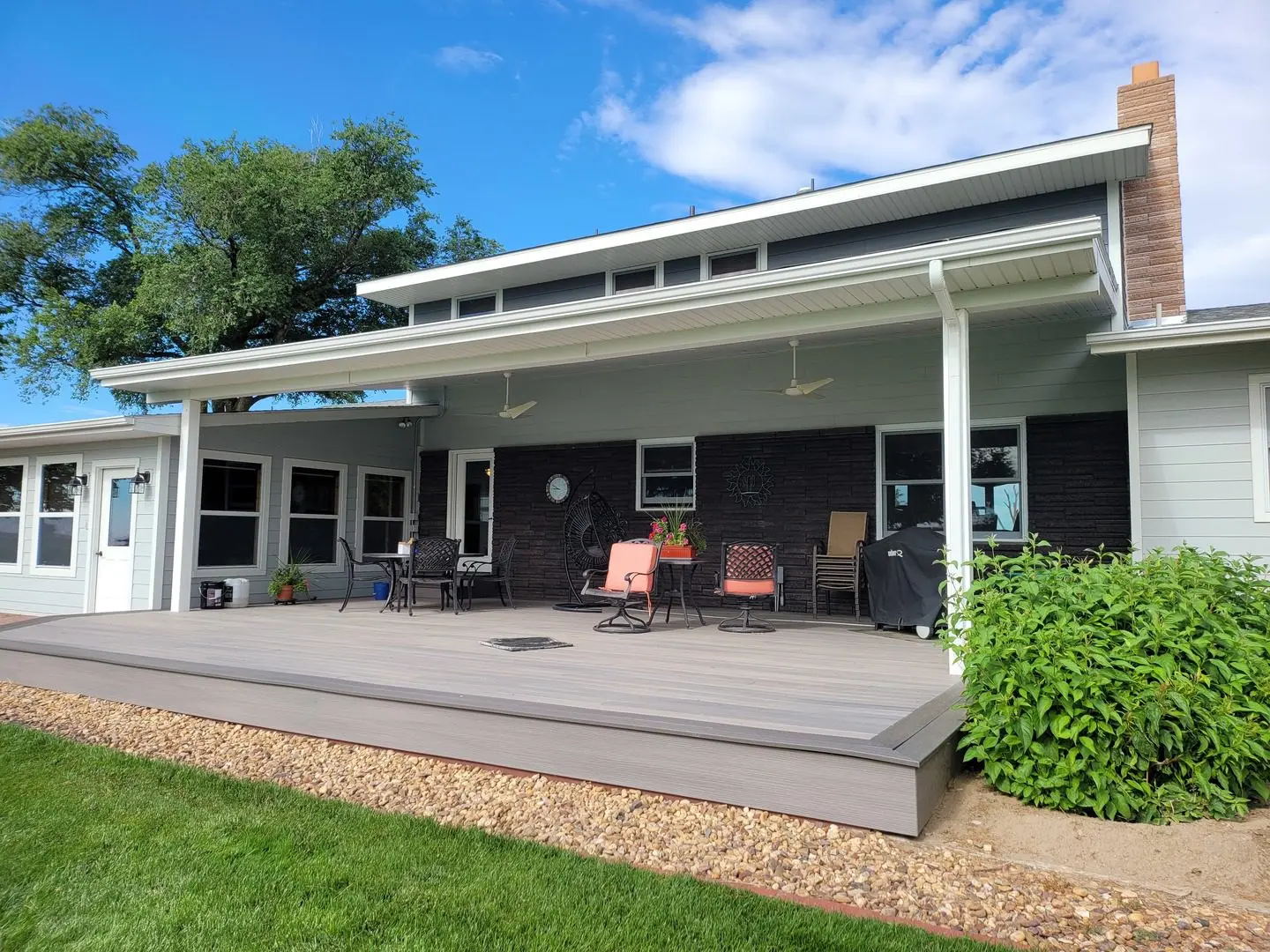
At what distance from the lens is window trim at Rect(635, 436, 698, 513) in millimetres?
9406

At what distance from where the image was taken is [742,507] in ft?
29.7

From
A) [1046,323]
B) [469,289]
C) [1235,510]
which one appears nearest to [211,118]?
[469,289]

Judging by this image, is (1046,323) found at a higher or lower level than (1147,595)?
higher

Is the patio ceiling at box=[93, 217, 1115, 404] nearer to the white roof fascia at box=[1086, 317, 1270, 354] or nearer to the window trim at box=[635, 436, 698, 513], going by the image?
the white roof fascia at box=[1086, 317, 1270, 354]

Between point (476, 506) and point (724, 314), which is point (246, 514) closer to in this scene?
point (476, 506)

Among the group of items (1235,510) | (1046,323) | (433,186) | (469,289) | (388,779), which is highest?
(433,186)

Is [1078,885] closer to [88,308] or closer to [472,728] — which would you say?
[472,728]

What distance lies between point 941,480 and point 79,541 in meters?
9.70

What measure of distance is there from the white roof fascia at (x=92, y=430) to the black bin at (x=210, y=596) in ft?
5.55

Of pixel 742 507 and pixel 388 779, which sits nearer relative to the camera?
pixel 388 779

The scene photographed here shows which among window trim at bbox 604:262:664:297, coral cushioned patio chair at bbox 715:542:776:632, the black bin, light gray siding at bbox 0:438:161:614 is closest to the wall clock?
window trim at bbox 604:262:664:297

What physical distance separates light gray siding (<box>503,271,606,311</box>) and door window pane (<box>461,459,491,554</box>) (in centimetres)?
218

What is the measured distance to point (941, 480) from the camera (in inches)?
A: 318

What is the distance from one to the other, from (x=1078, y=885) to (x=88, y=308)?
20066 millimetres
